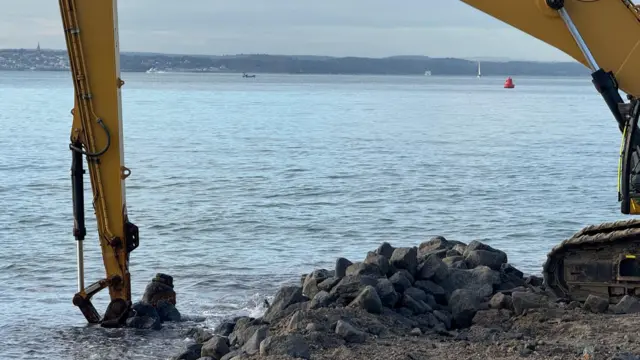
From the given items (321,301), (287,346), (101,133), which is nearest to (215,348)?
(321,301)

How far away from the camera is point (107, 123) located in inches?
469

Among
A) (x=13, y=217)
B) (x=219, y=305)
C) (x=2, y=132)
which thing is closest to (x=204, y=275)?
(x=219, y=305)

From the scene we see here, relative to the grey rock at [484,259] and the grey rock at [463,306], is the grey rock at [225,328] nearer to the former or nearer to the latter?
the grey rock at [463,306]

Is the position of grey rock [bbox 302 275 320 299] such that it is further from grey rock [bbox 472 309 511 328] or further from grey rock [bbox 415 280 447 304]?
grey rock [bbox 472 309 511 328]

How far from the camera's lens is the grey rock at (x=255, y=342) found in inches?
391

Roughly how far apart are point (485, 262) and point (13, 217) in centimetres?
1147

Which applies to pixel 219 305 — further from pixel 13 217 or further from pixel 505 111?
pixel 505 111

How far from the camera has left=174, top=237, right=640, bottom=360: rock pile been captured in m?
9.59

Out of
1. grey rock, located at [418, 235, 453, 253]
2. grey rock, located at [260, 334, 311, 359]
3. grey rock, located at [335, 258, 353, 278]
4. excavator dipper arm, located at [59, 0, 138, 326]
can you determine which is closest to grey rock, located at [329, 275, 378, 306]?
grey rock, located at [335, 258, 353, 278]

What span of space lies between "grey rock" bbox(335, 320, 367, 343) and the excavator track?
9.13ft

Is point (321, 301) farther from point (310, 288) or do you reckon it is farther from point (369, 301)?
point (310, 288)

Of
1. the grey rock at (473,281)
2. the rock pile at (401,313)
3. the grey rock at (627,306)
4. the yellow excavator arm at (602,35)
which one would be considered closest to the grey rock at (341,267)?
the rock pile at (401,313)

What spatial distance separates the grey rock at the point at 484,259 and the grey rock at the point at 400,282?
5.49 feet

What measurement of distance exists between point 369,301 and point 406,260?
5.50ft
